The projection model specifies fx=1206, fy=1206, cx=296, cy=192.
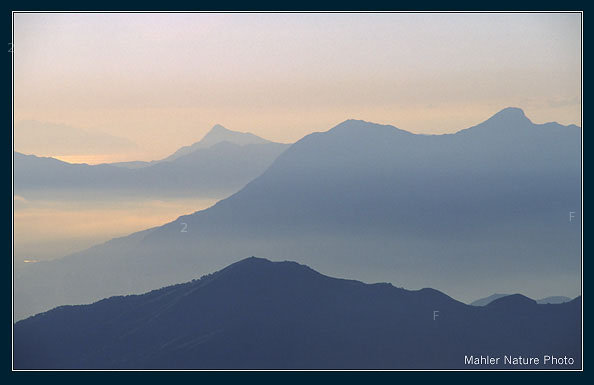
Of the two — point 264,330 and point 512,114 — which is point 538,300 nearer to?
point 512,114

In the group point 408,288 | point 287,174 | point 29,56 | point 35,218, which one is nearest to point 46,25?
point 29,56

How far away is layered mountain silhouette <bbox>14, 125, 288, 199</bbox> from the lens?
12.9 meters

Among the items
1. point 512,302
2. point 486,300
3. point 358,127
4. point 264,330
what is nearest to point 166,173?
point 264,330

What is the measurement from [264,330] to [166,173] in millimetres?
1983

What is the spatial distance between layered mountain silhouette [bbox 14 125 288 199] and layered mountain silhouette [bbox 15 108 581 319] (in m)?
0.22

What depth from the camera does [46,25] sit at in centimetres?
1280

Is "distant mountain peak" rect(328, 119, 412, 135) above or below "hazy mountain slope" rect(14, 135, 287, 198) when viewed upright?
above

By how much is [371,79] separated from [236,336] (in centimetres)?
310

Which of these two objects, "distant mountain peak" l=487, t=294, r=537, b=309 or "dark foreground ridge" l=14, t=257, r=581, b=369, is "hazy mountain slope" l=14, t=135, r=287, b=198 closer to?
"dark foreground ridge" l=14, t=257, r=581, b=369

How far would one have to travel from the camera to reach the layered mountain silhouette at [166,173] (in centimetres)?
1288

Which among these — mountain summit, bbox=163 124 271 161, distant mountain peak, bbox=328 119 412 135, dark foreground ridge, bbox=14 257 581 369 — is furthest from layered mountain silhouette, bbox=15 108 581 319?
mountain summit, bbox=163 124 271 161

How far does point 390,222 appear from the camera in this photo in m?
13.0

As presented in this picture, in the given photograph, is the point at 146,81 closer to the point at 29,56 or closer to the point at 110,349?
the point at 29,56

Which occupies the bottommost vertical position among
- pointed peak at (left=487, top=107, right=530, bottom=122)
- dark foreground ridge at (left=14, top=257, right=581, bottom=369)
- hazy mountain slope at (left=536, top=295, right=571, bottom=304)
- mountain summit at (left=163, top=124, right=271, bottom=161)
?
dark foreground ridge at (left=14, top=257, right=581, bottom=369)
